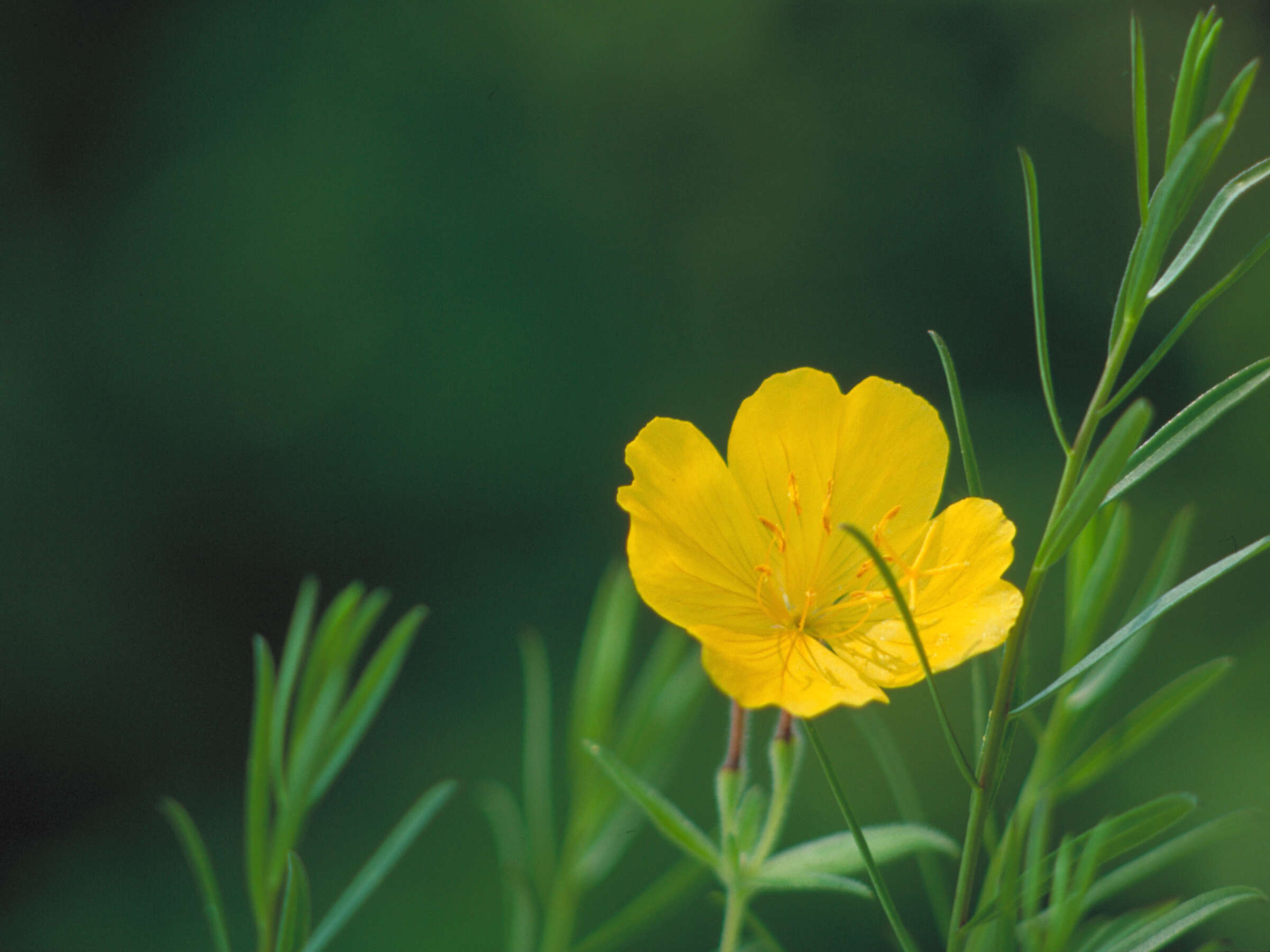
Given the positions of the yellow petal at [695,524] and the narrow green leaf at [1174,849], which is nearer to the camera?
the narrow green leaf at [1174,849]

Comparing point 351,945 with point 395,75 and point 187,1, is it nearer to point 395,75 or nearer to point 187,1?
point 395,75

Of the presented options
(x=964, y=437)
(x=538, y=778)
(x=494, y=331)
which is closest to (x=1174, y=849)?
(x=964, y=437)

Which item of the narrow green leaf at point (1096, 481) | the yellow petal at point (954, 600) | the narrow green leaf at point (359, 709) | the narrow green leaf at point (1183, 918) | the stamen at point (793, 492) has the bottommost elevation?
the narrow green leaf at point (1183, 918)

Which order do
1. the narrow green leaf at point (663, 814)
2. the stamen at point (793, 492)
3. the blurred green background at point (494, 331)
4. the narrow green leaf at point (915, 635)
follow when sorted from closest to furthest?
the narrow green leaf at point (915, 635), the narrow green leaf at point (663, 814), the stamen at point (793, 492), the blurred green background at point (494, 331)

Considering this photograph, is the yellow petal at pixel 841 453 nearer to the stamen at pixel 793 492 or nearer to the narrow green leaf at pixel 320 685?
the stamen at pixel 793 492

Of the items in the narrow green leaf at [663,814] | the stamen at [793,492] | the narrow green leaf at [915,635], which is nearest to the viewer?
the narrow green leaf at [915,635]

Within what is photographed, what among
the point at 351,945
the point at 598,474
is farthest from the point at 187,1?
the point at 351,945

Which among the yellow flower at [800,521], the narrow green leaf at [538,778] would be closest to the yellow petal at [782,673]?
the yellow flower at [800,521]
